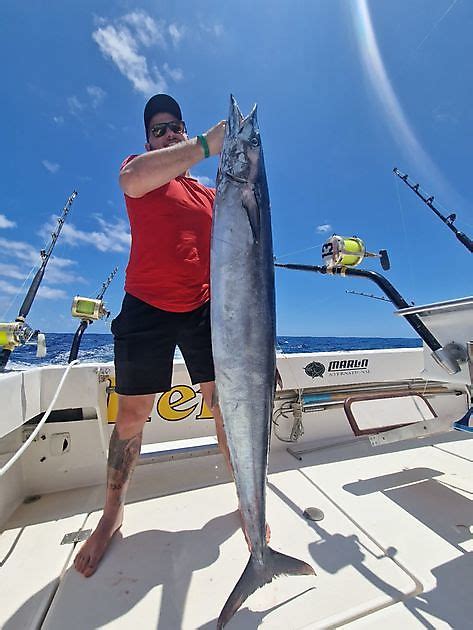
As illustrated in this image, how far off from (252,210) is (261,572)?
1.31 metres

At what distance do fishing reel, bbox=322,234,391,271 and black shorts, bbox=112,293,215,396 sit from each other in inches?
57.1

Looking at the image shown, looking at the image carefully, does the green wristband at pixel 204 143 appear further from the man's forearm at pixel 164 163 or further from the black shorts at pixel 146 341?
the black shorts at pixel 146 341

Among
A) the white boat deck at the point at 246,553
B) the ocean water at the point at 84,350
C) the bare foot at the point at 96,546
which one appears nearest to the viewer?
the white boat deck at the point at 246,553

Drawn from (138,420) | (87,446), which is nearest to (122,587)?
(138,420)

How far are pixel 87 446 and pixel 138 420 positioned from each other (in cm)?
90

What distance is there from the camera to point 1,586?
150 centimetres

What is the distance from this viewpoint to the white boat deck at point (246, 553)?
1.33 meters

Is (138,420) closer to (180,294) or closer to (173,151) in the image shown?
(180,294)

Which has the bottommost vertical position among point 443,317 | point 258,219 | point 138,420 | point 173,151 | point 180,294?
point 138,420

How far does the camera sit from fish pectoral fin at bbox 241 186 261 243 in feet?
4.00

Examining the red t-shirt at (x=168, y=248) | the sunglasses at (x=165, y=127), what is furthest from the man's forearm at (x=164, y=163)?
the sunglasses at (x=165, y=127)

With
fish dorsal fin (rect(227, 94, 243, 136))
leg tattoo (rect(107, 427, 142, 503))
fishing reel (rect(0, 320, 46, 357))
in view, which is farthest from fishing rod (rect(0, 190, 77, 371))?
fish dorsal fin (rect(227, 94, 243, 136))

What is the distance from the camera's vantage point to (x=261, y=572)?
1235 millimetres

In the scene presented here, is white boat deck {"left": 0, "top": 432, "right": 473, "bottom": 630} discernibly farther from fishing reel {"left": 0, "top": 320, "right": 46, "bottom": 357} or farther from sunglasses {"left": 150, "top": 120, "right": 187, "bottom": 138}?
sunglasses {"left": 150, "top": 120, "right": 187, "bottom": 138}
